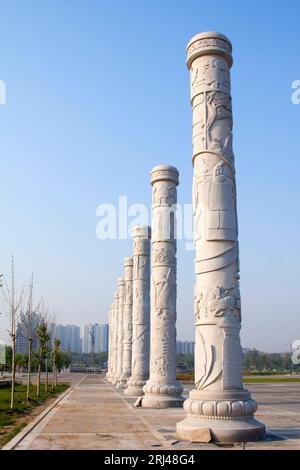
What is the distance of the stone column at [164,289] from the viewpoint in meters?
15.7

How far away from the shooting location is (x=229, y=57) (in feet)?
33.4

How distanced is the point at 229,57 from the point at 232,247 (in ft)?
12.7

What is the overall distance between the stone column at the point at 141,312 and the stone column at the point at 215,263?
11.0 meters

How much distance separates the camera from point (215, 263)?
9336 mm

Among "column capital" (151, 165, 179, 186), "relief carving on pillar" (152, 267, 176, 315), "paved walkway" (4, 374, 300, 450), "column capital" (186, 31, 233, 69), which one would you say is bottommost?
"paved walkway" (4, 374, 300, 450)

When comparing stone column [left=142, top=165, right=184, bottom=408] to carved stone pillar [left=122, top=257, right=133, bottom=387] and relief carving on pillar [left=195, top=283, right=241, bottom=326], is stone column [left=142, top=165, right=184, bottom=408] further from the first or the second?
carved stone pillar [left=122, top=257, right=133, bottom=387]

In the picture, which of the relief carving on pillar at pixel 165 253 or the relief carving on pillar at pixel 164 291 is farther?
the relief carving on pillar at pixel 165 253

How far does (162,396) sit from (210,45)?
10193 mm

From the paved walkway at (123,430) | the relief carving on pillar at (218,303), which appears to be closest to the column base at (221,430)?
the paved walkway at (123,430)

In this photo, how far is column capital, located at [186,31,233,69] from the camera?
10000 mm

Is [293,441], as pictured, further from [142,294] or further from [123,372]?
[123,372]

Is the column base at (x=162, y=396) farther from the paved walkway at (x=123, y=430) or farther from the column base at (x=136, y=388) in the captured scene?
the column base at (x=136, y=388)

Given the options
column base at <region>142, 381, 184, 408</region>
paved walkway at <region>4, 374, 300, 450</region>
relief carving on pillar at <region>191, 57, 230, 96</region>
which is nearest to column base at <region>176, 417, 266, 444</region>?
→ paved walkway at <region>4, 374, 300, 450</region>

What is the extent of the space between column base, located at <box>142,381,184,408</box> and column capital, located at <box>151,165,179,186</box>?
20.8ft
